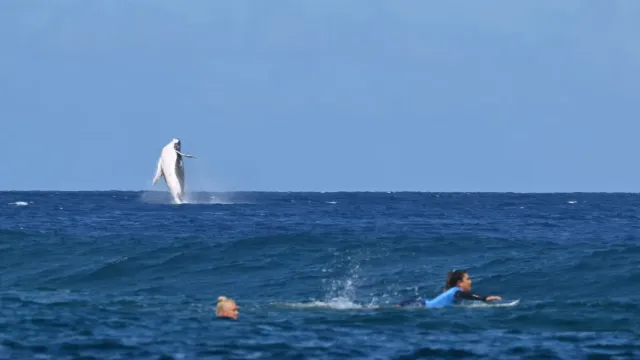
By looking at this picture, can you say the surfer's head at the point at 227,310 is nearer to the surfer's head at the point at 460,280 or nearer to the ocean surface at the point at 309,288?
the ocean surface at the point at 309,288

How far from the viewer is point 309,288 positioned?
23.4 m

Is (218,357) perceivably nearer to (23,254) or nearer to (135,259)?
(135,259)

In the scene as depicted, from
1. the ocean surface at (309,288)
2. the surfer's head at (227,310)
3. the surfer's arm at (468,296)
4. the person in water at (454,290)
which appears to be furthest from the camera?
the person in water at (454,290)

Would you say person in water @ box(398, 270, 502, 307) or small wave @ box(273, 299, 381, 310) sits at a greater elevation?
person in water @ box(398, 270, 502, 307)

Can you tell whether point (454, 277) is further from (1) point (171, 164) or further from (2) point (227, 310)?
(1) point (171, 164)

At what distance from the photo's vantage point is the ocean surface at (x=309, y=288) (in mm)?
14141

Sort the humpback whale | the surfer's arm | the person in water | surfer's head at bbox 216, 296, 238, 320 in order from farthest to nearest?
the humpback whale, the person in water, the surfer's arm, surfer's head at bbox 216, 296, 238, 320

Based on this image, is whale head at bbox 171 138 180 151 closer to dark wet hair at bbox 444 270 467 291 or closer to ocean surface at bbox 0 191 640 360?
ocean surface at bbox 0 191 640 360

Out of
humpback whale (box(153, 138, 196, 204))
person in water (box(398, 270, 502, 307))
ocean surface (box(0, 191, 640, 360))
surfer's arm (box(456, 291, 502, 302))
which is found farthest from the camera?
humpback whale (box(153, 138, 196, 204))

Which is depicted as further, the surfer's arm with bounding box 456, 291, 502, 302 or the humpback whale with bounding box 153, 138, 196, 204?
the humpback whale with bounding box 153, 138, 196, 204

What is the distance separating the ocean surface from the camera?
1414 cm

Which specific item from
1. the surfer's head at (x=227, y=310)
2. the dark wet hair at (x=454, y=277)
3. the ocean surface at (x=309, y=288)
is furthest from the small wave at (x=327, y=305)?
the surfer's head at (x=227, y=310)

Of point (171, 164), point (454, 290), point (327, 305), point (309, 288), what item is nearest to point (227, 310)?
point (327, 305)

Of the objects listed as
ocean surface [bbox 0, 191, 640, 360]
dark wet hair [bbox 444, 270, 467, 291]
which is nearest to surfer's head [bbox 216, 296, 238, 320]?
ocean surface [bbox 0, 191, 640, 360]
